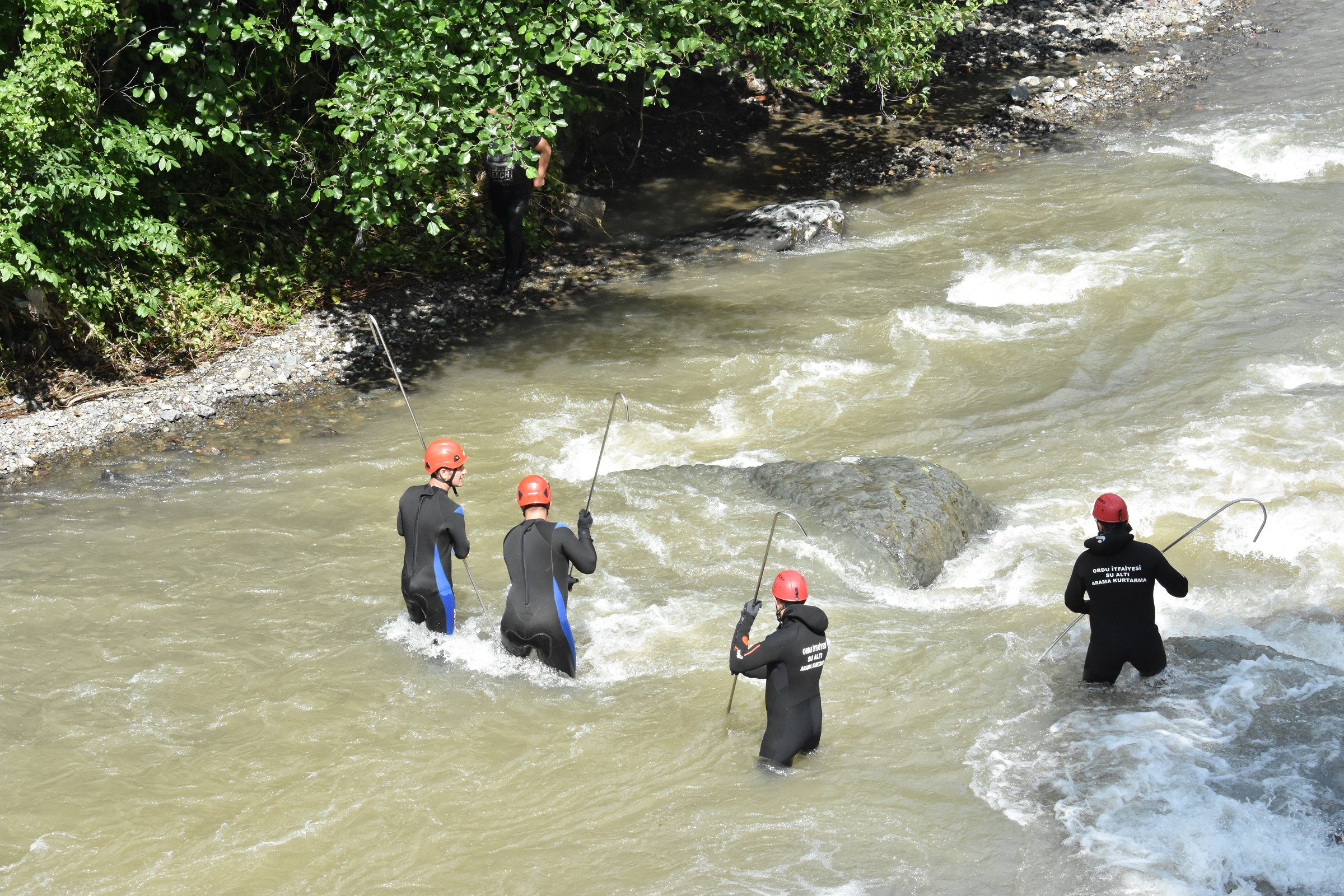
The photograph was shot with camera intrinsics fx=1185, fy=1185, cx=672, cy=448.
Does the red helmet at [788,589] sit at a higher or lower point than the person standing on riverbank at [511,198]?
lower

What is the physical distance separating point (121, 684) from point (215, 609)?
937mm

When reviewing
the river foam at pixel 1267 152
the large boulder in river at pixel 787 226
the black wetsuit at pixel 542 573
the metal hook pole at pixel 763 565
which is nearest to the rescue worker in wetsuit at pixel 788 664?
the metal hook pole at pixel 763 565

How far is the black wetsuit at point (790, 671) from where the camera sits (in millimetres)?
6203

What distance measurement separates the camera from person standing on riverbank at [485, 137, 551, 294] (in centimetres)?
1298

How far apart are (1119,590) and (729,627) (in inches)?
95.6

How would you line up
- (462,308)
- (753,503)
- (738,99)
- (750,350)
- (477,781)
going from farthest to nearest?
1. (738,99)
2. (462,308)
3. (750,350)
4. (753,503)
5. (477,781)

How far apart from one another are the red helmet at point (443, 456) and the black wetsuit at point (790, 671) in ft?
7.03

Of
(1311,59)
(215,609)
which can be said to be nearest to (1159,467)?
(215,609)

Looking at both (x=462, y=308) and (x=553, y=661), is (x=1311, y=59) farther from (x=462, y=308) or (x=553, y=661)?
(x=553, y=661)

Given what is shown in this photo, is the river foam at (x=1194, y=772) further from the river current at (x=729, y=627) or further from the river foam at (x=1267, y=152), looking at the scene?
the river foam at (x=1267, y=152)

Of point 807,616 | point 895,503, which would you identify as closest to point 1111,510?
point 807,616

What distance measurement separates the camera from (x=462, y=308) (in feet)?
43.0

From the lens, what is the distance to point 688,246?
1486cm

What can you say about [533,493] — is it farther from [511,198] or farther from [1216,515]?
[511,198]
